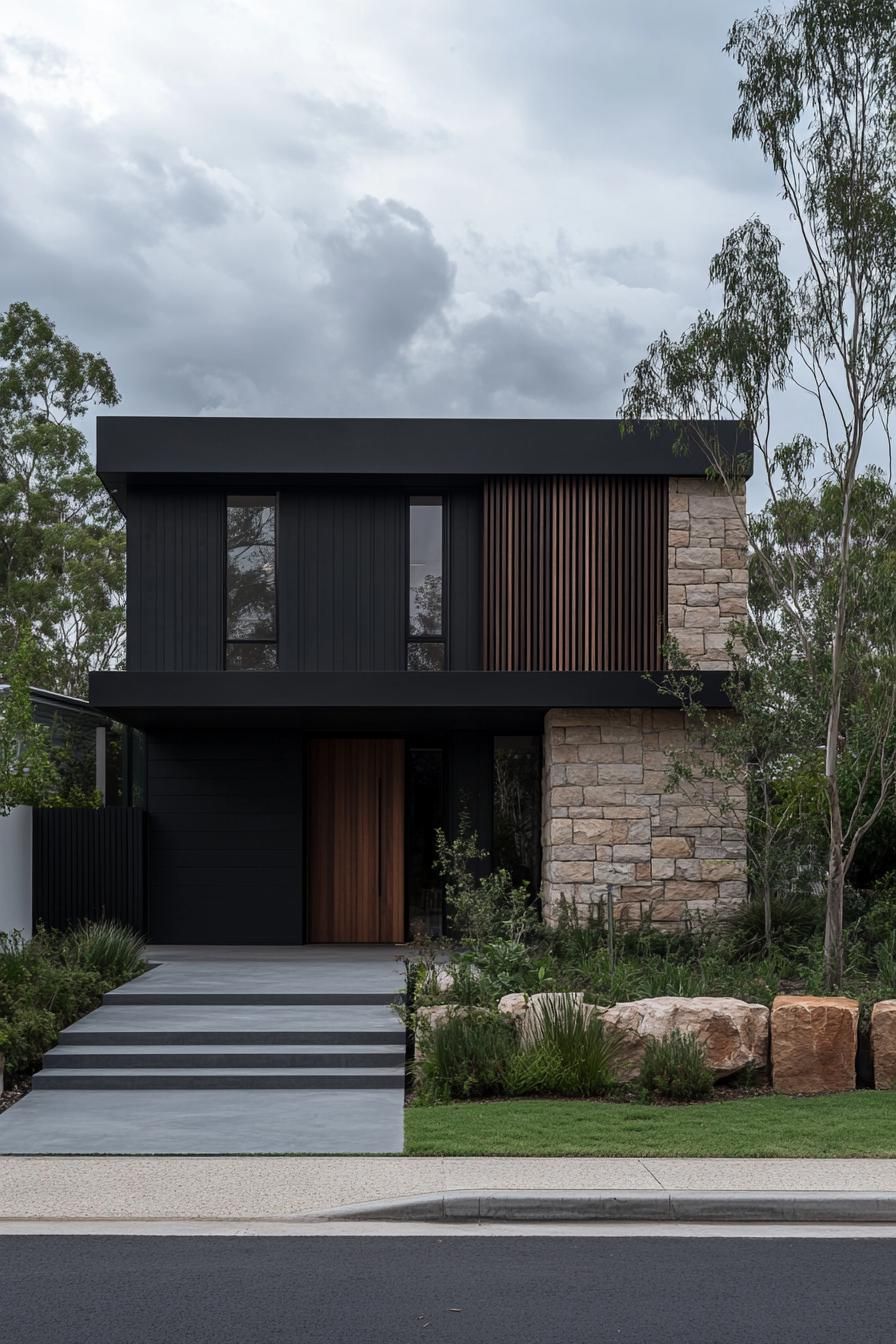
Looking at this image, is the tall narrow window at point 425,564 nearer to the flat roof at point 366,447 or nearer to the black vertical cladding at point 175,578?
the flat roof at point 366,447

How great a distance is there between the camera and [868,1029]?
10.7m

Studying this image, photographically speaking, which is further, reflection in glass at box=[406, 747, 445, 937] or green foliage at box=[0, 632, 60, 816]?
reflection in glass at box=[406, 747, 445, 937]

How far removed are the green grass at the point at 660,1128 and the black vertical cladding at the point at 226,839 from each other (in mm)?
7535

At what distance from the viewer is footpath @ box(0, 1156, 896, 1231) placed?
741 centimetres

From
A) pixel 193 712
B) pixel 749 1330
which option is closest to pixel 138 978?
pixel 193 712

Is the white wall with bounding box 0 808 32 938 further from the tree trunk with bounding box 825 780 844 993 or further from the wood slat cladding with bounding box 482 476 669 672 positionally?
the tree trunk with bounding box 825 780 844 993

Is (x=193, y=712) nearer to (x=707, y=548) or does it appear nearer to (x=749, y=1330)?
(x=707, y=548)

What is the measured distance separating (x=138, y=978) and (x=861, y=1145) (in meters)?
7.56

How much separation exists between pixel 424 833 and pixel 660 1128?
29.4 ft

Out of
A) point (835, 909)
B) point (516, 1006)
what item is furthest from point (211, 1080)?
point (835, 909)

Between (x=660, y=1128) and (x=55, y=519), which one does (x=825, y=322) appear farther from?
(x=55, y=519)

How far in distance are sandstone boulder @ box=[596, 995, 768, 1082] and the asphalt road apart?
10.5 ft

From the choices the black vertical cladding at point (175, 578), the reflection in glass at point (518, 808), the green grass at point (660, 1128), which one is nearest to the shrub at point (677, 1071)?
the green grass at point (660, 1128)

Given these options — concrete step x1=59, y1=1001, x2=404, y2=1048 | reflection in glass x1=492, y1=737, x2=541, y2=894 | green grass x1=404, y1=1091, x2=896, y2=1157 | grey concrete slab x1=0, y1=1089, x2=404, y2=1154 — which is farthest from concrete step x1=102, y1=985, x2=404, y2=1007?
reflection in glass x1=492, y1=737, x2=541, y2=894
